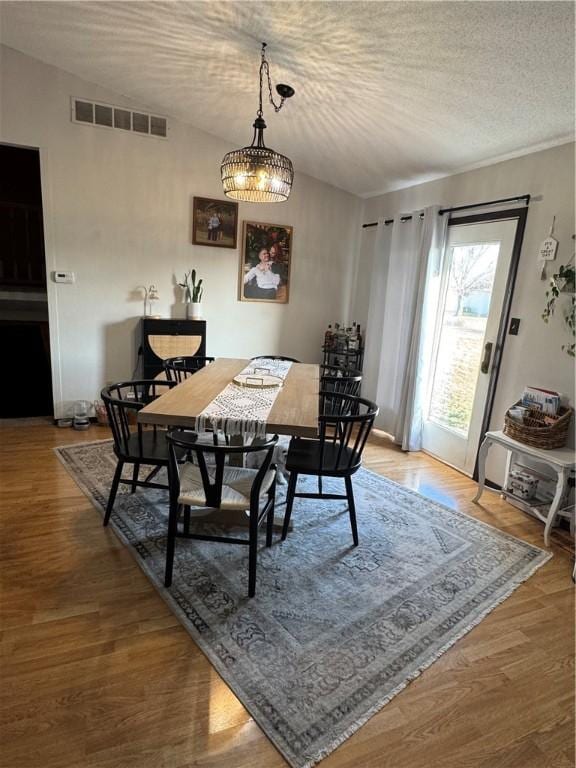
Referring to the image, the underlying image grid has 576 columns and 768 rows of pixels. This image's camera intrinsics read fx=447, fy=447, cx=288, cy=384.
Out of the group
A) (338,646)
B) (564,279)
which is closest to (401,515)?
(338,646)

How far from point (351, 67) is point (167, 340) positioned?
2661 millimetres

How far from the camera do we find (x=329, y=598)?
6.74 ft

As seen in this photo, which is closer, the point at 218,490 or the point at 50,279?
the point at 218,490

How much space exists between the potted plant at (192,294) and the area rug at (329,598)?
1.93 m

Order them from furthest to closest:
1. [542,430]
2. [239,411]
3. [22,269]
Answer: [22,269] < [542,430] < [239,411]

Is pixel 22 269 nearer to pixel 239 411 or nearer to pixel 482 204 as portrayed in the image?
pixel 239 411

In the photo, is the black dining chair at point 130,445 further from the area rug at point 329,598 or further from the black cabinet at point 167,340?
the black cabinet at point 167,340

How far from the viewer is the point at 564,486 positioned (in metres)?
2.59

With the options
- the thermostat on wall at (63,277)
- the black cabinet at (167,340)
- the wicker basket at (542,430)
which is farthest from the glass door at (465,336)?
the thermostat on wall at (63,277)

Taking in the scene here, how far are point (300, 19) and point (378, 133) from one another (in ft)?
4.10

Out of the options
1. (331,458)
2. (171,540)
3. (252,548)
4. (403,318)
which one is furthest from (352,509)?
(403,318)

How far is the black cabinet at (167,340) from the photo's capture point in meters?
4.18

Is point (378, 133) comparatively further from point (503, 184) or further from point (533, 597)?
point (533, 597)

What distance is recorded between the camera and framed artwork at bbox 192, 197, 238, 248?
4.34 m
